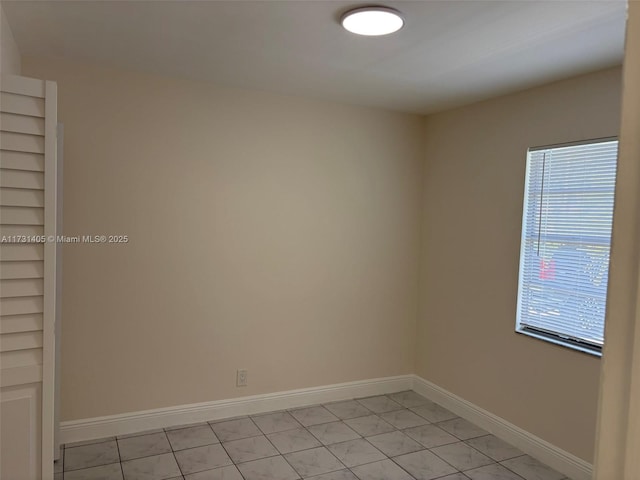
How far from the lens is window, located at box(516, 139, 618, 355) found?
2.85 metres

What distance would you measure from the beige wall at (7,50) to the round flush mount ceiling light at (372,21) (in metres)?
1.59

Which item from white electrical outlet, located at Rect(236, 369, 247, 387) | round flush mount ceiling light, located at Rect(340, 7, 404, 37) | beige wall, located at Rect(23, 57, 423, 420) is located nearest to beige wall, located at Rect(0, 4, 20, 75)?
beige wall, located at Rect(23, 57, 423, 420)

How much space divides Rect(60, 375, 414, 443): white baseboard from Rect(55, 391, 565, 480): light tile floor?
0.21 ft

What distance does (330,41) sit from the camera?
254 centimetres

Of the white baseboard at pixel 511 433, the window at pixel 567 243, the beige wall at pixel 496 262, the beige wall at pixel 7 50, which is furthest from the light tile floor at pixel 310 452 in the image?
the beige wall at pixel 7 50

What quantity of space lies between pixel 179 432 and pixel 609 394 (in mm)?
3375

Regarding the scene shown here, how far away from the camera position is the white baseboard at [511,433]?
2.96 meters

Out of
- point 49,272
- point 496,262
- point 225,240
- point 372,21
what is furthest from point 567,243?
point 49,272

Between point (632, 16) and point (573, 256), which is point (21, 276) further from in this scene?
point (573, 256)

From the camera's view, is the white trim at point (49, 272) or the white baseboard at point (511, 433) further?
the white baseboard at point (511, 433)

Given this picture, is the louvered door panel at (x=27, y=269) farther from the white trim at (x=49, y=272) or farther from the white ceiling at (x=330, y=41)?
the white ceiling at (x=330, y=41)

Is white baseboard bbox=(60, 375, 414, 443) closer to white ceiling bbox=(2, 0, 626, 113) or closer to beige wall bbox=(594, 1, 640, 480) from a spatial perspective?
white ceiling bbox=(2, 0, 626, 113)

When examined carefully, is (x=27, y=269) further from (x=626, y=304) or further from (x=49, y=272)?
(x=626, y=304)

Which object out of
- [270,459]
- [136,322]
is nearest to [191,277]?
[136,322]
